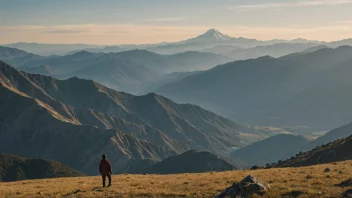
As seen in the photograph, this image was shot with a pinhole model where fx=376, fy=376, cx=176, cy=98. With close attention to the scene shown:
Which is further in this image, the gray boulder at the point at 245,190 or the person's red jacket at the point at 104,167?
the person's red jacket at the point at 104,167

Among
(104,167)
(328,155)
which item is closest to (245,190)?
(104,167)

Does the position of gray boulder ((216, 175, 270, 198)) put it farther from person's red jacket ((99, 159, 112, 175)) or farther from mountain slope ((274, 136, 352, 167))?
mountain slope ((274, 136, 352, 167))

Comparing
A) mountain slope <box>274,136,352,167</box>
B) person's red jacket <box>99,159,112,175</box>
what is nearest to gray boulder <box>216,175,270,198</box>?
person's red jacket <box>99,159,112,175</box>

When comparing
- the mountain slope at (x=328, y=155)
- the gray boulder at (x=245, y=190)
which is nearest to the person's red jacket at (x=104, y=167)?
the gray boulder at (x=245, y=190)

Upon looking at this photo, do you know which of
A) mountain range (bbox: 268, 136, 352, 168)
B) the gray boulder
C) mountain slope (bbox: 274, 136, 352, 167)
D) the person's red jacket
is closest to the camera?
the gray boulder

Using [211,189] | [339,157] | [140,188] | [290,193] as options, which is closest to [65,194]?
[140,188]

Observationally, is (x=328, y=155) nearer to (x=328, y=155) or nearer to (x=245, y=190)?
(x=328, y=155)

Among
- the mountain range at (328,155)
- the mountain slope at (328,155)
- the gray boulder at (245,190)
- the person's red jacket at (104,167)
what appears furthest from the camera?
the mountain slope at (328,155)

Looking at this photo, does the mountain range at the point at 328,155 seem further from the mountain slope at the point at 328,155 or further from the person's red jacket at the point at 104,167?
the person's red jacket at the point at 104,167

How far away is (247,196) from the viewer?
85.5ft

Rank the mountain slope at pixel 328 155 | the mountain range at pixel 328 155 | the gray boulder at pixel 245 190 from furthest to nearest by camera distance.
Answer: the mountain slope at pixel 328 155
the mountain range at pixel 328 155
the gray boulder at pixel 245 190

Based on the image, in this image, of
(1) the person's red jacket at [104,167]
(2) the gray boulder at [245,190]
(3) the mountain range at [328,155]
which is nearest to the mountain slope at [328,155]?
(3) the mountain range at [328,155]

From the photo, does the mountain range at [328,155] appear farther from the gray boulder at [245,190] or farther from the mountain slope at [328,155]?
the gray boulder at [245,190]

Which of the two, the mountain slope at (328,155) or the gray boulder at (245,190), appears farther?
the mountain slope at (328,155)
